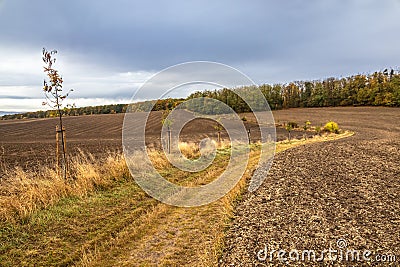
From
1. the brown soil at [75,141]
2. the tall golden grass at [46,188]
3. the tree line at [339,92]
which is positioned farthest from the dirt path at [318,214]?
the tree line at [339,92]

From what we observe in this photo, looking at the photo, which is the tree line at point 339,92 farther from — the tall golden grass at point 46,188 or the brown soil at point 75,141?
the tall golden grass at point 46,188

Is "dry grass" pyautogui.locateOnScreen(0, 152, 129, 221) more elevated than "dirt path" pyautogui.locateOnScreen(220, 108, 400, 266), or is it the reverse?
"dry grass" pyautogui.locateOnScreen(0, 152, 129, 221)

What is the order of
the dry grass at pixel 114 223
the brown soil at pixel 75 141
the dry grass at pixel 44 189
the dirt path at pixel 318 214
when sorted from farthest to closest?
the brown soil at pixel 75 141 < the dry grass at pixel 44 189 < the dry grass at pixel 114 223 < the dirt path at pixel 318 214

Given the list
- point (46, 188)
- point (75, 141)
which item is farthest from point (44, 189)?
point (75, 141)

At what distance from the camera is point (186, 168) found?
12922 millimetres

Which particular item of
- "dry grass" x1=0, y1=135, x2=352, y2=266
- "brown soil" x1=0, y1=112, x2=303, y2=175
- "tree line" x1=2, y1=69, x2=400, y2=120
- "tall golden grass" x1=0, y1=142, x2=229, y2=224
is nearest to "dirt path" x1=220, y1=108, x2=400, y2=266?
"dry grass" x1=0, y1=135, x2=352, y2=266

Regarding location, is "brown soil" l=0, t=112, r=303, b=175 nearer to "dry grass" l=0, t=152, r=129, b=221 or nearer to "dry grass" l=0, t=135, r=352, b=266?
"dry grass" l=0, t=152, r=129, b=221

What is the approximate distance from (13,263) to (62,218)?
1751mm

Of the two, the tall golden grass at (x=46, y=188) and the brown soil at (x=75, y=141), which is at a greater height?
the tall golden grass at (x=46, y=188)

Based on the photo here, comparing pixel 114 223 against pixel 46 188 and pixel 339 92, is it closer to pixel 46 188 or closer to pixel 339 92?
pixel 46 188

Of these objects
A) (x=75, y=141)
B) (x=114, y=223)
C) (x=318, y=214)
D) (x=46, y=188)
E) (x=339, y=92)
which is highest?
(x=339, y=92)

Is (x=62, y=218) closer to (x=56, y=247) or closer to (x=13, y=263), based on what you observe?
(x=56, y=247)

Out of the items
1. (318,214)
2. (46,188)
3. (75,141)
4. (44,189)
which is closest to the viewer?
(318,214)

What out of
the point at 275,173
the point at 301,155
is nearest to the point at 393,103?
the point at 301,155
